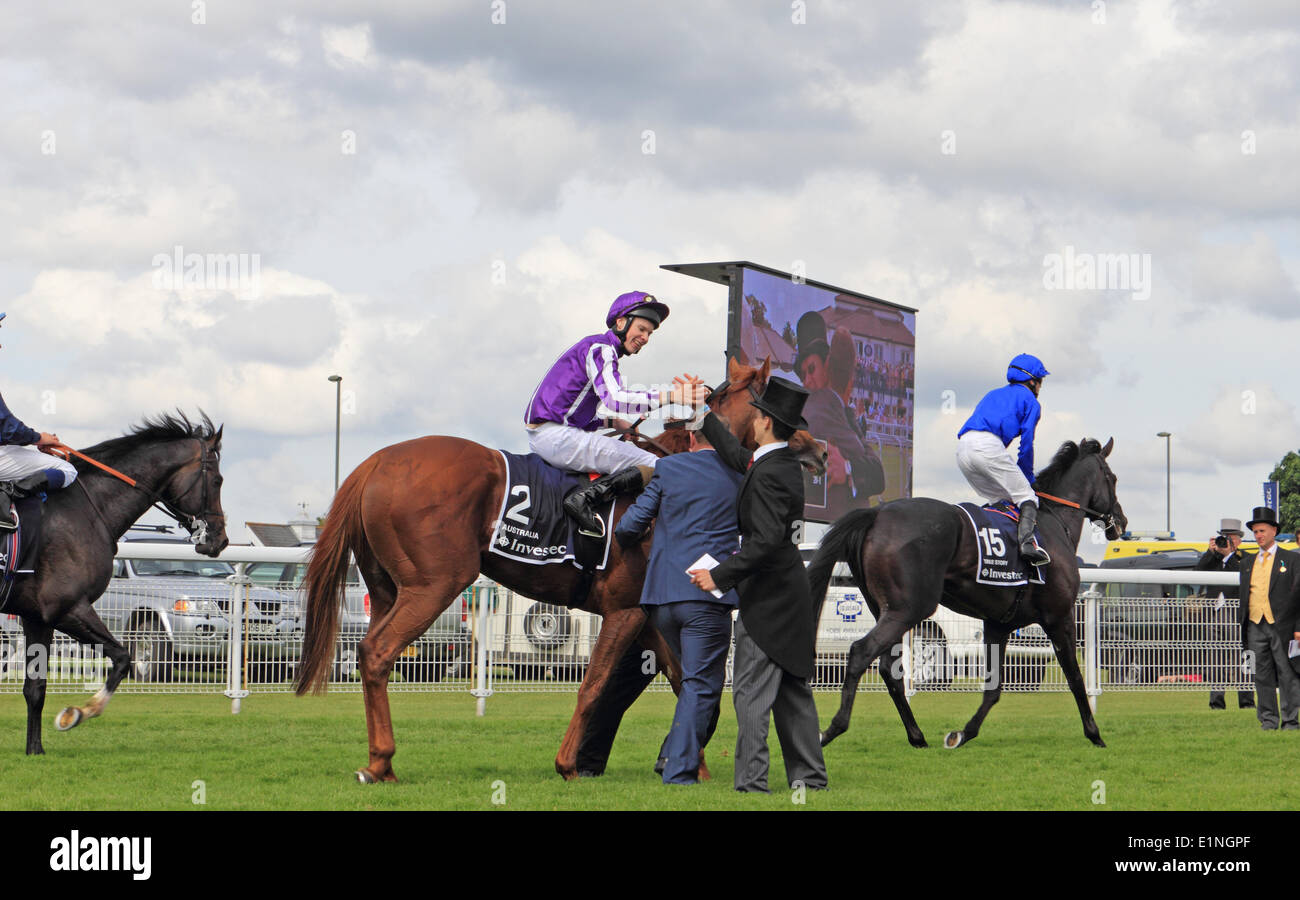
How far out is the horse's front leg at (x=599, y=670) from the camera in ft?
24.0

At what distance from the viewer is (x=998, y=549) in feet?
33.0

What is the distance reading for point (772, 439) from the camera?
673 cm

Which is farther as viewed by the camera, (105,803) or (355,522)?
(355,522)

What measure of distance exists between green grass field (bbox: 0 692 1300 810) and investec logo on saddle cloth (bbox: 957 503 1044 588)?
1.14m

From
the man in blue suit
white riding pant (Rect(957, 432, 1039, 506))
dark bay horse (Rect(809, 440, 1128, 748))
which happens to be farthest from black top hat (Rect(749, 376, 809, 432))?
white riding pant (Rect(957, 432, 1039, 506))

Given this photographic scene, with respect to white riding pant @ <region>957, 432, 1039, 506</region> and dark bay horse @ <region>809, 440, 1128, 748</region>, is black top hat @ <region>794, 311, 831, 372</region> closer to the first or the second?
dark bay horse @ <region>809, 440, 1128, 748</region>

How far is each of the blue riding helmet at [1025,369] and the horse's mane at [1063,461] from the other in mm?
774

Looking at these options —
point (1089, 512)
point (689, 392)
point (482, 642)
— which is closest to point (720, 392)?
point (689, 392)

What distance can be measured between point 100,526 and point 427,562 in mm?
3025

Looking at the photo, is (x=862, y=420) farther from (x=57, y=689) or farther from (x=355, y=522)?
(x=355, y=522)

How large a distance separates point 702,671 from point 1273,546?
25.3 ft

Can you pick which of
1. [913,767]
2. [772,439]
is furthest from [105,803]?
[913,767]

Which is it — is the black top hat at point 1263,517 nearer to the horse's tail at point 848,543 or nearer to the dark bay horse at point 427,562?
the horse's tail at point 848,543

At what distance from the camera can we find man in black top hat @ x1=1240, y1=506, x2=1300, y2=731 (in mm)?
12227
